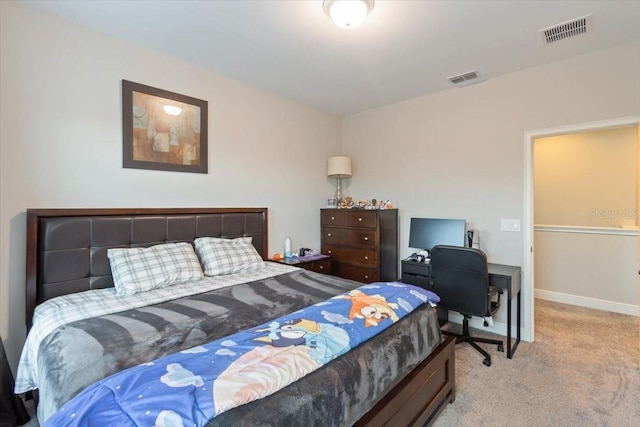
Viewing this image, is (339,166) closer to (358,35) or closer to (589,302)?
(358,35)

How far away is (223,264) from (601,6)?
3429 mm

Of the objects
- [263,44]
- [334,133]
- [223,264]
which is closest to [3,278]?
[223,264]

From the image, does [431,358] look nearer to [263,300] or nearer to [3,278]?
[263,300]

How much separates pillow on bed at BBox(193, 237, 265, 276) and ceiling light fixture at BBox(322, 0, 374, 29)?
2064 millimetres

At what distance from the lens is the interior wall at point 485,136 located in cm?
265

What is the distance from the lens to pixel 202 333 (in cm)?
143

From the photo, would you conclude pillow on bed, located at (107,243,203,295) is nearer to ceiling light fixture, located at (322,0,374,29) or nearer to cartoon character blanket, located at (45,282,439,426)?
cartoon character blanket, located at (45,282,439,426)

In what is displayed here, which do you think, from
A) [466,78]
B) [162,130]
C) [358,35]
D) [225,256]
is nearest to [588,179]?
[466,78]

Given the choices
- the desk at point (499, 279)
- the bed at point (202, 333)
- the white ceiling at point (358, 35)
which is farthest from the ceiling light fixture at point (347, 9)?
the desk at point (499, 279)

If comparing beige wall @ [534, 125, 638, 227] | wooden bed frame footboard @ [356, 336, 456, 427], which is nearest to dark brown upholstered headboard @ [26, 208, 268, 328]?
wooden bed frame footboard @ [356, 336, 456, 427]

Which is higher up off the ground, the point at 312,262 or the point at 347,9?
the point at 347,9

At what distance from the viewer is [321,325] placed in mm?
1406

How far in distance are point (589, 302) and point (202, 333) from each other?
15.7ft

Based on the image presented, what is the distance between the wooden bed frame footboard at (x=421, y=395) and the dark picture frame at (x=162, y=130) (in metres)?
2.54
